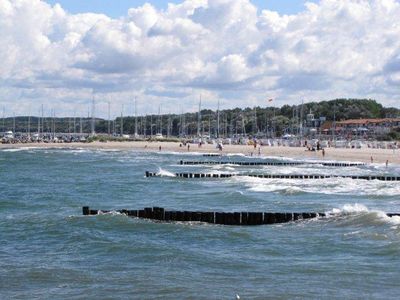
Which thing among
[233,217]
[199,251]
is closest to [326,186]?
[233,217]

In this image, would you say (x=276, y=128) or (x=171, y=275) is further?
(x=276, y=128)

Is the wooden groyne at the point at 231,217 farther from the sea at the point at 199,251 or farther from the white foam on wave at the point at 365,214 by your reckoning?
the white foam on wave at the point at 365,214

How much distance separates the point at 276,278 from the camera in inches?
604

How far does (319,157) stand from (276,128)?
102118 mm

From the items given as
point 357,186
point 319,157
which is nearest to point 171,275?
point 357,186

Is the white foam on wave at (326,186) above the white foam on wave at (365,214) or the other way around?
the other way around

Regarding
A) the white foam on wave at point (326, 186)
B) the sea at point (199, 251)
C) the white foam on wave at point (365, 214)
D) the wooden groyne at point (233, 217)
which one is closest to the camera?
the sea at point (199, 251)

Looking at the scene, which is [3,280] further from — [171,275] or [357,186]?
[357,186]

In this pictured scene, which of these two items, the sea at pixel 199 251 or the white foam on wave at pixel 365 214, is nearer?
the sea at pixel 199 251

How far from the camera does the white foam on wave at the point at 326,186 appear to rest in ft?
118

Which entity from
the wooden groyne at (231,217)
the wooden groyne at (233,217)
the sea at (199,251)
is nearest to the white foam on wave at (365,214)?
the sea at (199,251)

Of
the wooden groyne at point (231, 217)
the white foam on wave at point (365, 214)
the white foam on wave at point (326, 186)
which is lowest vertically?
the white foam on wave at point (326, 186)

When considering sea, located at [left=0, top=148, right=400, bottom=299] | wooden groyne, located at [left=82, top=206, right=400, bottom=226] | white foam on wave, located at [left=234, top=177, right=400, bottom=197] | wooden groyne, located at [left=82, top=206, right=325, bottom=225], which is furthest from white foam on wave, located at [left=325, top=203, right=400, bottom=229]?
white foam on wave, located at [left=234, top=177, right=400, bottom=197]

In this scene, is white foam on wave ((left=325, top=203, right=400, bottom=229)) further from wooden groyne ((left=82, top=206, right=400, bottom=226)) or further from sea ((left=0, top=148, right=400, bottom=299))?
wooden groyne ((left=82, top=206, right=400, bottom=226))
